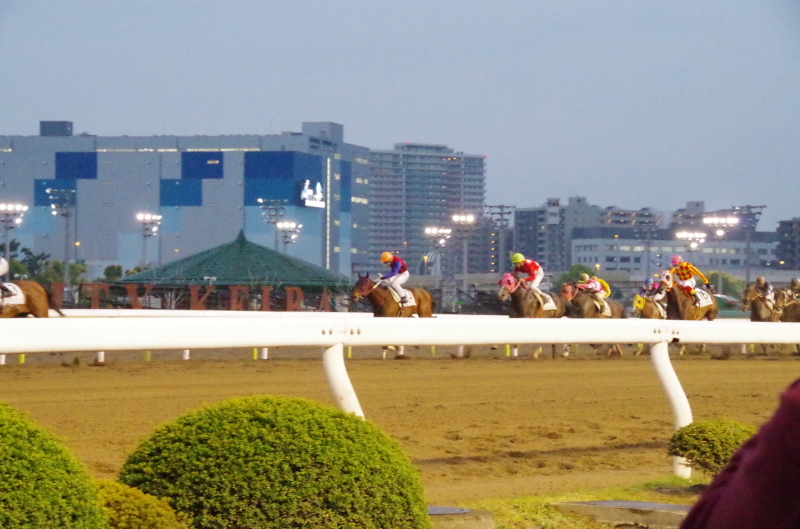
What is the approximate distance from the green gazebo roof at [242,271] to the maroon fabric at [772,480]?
38121mm

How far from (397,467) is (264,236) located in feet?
319

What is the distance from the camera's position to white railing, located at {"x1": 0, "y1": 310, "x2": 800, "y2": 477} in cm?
371

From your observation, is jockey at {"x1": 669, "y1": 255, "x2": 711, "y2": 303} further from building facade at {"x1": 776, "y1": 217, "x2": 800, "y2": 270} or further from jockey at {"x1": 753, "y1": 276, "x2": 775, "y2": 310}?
building facade at {"x1": 776, "y1": 217, "x2": 800, "y2": 270}

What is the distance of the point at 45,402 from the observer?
25.4 ft

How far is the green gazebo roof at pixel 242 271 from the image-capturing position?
3962 cm

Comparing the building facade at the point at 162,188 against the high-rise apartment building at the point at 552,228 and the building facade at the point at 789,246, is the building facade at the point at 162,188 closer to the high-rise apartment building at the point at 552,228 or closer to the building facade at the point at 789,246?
the building facade at the point at 789,246

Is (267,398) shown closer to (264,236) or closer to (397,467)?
(397,467)

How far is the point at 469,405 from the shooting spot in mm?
7430

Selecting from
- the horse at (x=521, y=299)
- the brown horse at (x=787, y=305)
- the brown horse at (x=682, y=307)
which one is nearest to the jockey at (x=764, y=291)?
the brown horse at (x=787, y=305)

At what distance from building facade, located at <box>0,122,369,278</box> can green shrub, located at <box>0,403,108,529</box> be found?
9355cm

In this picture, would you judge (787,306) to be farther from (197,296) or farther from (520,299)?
(197,296)

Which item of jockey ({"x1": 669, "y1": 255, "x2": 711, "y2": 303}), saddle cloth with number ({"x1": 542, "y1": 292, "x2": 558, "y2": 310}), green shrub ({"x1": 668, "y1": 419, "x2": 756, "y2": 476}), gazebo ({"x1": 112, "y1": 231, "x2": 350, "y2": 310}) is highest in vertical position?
gazebo ({"x1": 112, "y1": 231, "x2": 350, "y2": 310})

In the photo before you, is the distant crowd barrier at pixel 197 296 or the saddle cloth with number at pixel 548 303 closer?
the saddle cloth with number at pixel 548 303

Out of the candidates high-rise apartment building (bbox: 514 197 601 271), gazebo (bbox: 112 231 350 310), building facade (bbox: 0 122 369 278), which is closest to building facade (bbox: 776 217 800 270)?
high-rise apartment building (bbox: 514 197 601 271)
